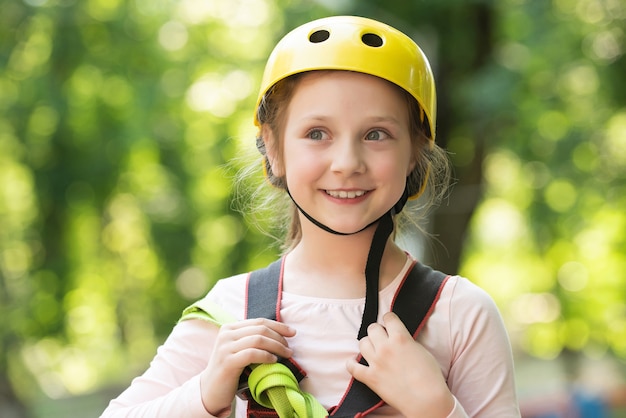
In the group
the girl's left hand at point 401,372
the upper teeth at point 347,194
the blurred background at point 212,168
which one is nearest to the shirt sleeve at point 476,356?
the girl's left hand at point 401,372

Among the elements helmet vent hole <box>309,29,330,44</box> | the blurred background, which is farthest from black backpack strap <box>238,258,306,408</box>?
the blurred background

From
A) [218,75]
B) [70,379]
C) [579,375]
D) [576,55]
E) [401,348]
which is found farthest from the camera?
[70,379]

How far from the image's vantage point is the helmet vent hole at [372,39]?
83.8 inches

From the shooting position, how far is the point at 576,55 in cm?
634

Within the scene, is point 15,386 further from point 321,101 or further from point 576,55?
point 321,101

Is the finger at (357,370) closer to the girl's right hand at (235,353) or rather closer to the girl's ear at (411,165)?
the girl's right hand at (235,353)

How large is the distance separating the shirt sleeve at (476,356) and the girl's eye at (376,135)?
397 mm

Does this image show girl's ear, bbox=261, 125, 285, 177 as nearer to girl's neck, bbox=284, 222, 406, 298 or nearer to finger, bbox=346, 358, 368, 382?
girl's neck, bbox=284, 222, 406, 298

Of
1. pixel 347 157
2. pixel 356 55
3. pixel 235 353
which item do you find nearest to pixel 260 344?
pixel 235 353

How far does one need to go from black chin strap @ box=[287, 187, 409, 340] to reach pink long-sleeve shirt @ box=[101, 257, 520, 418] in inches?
1.1

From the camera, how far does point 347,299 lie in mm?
2145

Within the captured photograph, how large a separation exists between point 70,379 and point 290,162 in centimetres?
1271

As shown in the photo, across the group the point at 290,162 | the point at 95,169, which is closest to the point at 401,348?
the point at 290,162

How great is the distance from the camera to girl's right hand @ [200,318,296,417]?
1970mm
